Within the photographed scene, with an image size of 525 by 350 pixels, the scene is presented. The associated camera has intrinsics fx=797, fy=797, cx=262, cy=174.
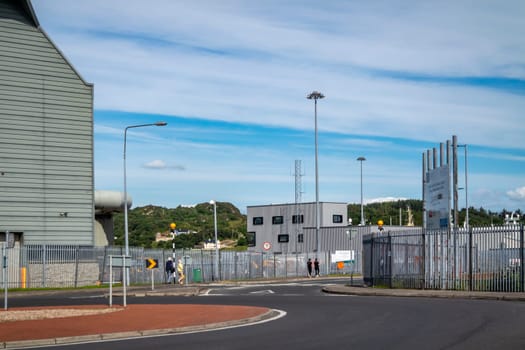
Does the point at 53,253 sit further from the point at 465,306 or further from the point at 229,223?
the point at 229,223

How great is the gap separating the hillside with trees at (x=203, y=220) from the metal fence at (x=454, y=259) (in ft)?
254

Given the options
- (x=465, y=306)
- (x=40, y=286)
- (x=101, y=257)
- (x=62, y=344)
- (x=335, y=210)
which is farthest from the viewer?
(x=335, y=210)

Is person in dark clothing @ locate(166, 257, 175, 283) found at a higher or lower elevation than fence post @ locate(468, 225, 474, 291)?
lower

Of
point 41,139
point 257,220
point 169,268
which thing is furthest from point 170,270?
point 257,220

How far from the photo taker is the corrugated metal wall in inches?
1845

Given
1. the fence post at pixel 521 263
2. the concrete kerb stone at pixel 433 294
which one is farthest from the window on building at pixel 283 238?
the fence post at pixel 521 263

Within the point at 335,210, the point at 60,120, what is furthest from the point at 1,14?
the point at 335,210

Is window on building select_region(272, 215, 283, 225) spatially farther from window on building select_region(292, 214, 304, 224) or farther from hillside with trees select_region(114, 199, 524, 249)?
hillside with trees select_region(114, 199, 524, 249)

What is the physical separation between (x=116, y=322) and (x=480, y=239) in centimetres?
1633

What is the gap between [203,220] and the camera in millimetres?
147000

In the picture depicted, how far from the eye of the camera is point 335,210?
285 ft

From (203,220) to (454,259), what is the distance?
11758 cm

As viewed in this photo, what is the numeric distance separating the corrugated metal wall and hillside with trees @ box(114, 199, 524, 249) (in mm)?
61371

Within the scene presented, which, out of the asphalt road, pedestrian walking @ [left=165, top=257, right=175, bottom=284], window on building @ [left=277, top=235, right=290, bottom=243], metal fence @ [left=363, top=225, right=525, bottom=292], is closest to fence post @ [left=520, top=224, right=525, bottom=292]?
metal fence @ [left=363, top=225, right=525, bottom=292]
